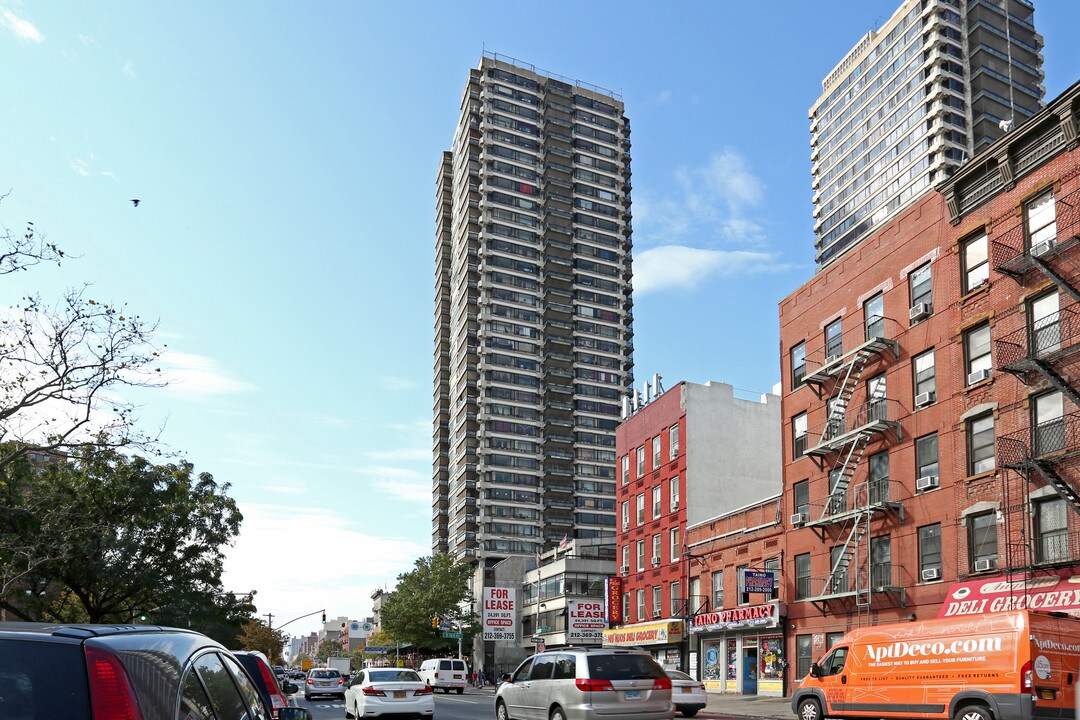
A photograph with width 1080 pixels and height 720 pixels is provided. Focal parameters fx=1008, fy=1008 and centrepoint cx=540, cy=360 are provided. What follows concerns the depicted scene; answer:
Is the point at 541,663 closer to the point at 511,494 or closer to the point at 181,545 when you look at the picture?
the point at 181,545

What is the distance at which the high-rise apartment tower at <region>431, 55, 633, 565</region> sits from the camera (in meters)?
125

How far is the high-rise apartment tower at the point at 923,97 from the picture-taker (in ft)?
344

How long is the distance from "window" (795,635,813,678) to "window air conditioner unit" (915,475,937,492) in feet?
31.0

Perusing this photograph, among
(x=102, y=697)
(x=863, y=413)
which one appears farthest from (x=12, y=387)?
(x=863, y=413)

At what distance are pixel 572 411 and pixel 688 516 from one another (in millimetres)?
75499

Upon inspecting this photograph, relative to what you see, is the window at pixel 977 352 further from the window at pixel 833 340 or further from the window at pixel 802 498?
the window at pixel 802 498

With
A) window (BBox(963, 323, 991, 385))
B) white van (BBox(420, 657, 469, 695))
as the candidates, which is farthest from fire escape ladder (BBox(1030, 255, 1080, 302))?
white van (BBox(420, 657, 469, 695))

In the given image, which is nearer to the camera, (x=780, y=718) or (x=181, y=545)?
(x=780, y=718)

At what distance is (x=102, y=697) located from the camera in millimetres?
3791

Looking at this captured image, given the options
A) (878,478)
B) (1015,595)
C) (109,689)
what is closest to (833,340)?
(878,478)

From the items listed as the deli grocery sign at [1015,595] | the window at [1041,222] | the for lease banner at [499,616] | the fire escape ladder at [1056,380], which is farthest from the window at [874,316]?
the for lease banner at [499,616]

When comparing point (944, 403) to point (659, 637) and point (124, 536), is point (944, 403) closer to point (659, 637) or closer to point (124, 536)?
point (659, 637)

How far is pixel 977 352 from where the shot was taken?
32344 millimetres

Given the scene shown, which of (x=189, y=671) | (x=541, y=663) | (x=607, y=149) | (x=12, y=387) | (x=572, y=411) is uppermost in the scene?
(x=607, y=149)
